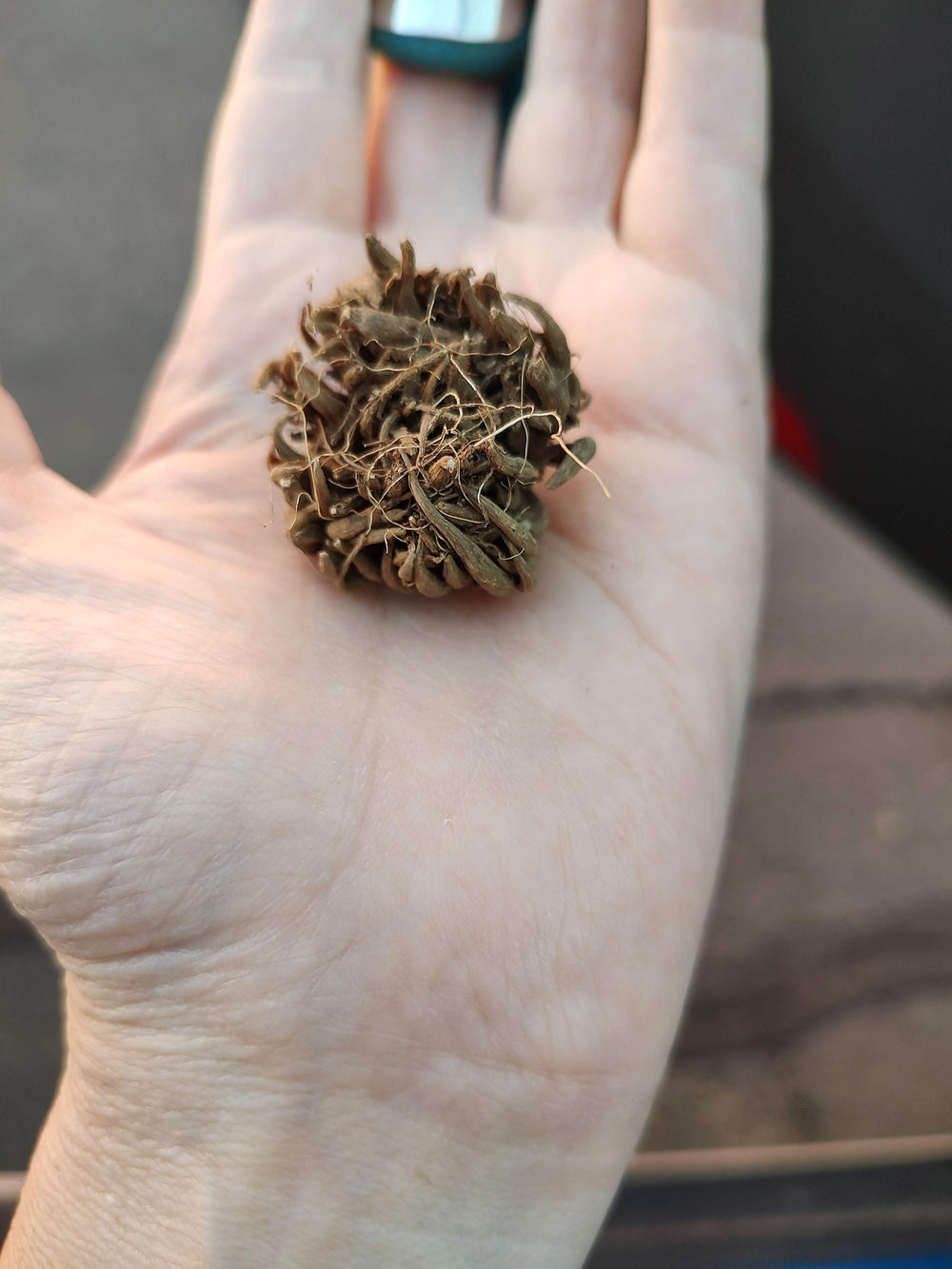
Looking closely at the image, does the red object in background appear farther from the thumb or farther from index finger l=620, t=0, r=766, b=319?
the thumb

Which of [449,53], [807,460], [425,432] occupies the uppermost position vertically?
[449,53]

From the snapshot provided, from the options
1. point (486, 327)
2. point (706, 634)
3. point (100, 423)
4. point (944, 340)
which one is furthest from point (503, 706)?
point (100, 423)

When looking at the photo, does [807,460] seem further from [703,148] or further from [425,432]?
[425,432]

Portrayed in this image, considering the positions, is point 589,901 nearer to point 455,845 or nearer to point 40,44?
point 455,845

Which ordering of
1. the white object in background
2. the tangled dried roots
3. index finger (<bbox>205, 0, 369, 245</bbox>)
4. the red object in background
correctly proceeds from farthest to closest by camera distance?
the red object in background → the white object in background → index finger (<bbox>205, 0, 369, 245</bbox>) → the tangled dried roots

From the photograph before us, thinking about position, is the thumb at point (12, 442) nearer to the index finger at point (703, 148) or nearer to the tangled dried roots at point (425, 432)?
the tangled dried roots at point (425, 432)

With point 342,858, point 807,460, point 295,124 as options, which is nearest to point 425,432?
point 342,858

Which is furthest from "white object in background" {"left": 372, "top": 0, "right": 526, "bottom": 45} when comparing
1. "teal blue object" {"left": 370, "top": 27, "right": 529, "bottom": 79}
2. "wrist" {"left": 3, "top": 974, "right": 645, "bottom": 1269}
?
"wrist" {"left": 3, "top": 974, "right": 645, "bottom": 1269}
